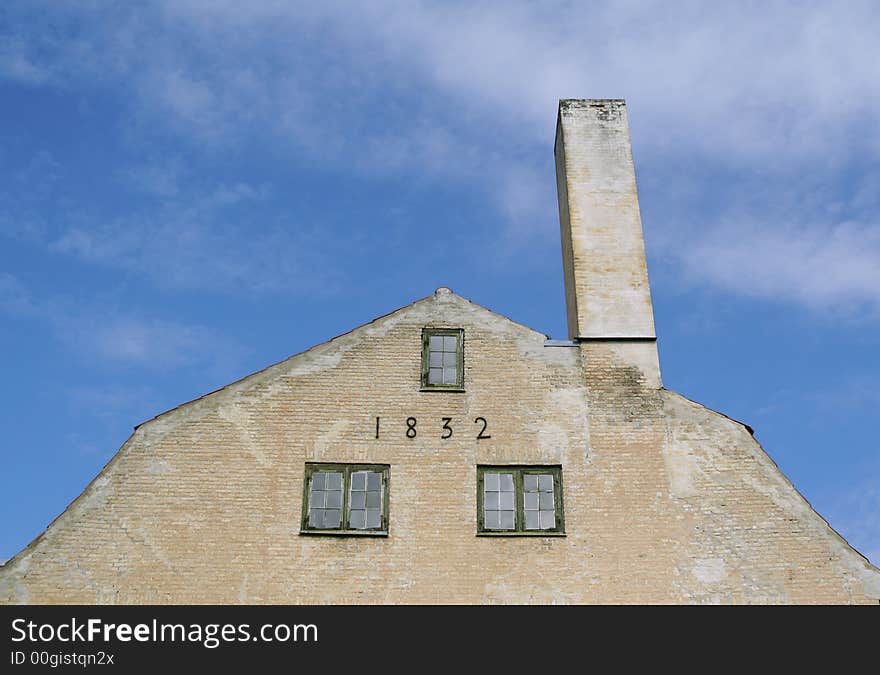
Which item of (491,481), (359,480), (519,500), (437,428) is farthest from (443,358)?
(519,500)

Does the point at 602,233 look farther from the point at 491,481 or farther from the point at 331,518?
the point at 331,518

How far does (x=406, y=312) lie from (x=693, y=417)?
5375 millimetres

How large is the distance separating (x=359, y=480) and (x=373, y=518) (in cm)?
69

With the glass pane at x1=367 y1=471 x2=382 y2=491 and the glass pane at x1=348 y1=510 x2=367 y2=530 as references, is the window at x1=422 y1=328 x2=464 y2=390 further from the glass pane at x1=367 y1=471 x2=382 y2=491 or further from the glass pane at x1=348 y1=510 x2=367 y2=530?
the glass pane at x1=348 y1=510 x2=367 y2=530

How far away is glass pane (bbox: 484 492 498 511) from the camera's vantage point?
14445 millimetres

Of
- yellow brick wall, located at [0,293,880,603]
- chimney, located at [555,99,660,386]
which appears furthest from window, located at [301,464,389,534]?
chimney, located at [555,99,660,386]

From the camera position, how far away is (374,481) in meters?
14.6

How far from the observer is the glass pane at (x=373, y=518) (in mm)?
14234

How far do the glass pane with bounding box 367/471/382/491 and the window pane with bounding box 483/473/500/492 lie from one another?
173 centimetres

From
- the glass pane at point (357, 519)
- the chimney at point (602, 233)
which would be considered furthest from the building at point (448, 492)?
the chimney at point (602, 233)
